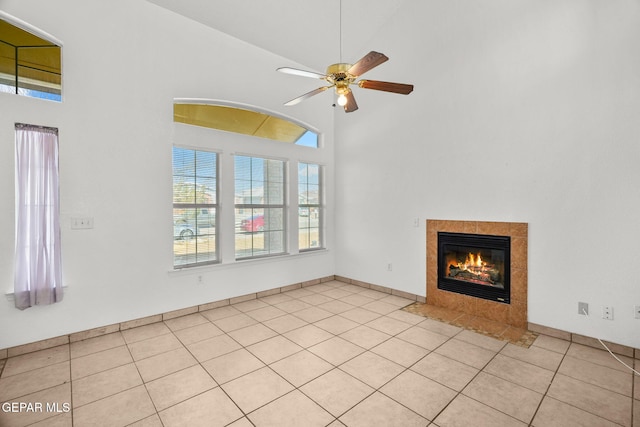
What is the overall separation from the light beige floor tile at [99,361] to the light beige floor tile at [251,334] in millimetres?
987

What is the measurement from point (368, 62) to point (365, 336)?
2.71 meters

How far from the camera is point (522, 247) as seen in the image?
333 cm

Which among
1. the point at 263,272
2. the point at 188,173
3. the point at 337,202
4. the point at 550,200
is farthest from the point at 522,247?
the point at 188,173

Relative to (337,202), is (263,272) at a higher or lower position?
lower

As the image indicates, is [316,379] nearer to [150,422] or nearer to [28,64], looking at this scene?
[150,422]

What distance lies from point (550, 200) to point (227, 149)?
13.1 feet

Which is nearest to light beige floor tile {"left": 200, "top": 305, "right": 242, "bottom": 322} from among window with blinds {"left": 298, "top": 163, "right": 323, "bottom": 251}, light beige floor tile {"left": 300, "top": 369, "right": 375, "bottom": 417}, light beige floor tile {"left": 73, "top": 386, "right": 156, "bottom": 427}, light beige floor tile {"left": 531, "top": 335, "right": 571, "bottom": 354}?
light beige floor tile {"left": 73, "top": 386, "right": 156, "bottom": 427}

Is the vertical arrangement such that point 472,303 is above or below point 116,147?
below

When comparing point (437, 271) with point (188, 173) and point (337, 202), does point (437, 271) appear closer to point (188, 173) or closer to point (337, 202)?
point (337, 202)

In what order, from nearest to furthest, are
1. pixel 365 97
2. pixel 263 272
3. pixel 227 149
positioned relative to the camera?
pixel 227 149 → pixel 263 272 → pixel 365 97

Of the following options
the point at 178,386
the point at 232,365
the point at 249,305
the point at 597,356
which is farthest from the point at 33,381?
the point at 597,356

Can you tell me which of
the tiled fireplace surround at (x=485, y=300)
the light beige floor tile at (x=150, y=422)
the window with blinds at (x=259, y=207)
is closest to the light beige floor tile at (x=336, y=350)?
the light beige floor tile at (x=150, y=422)

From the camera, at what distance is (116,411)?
2.02 meters

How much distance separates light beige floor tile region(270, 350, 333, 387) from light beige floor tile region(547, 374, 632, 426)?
1.75m
